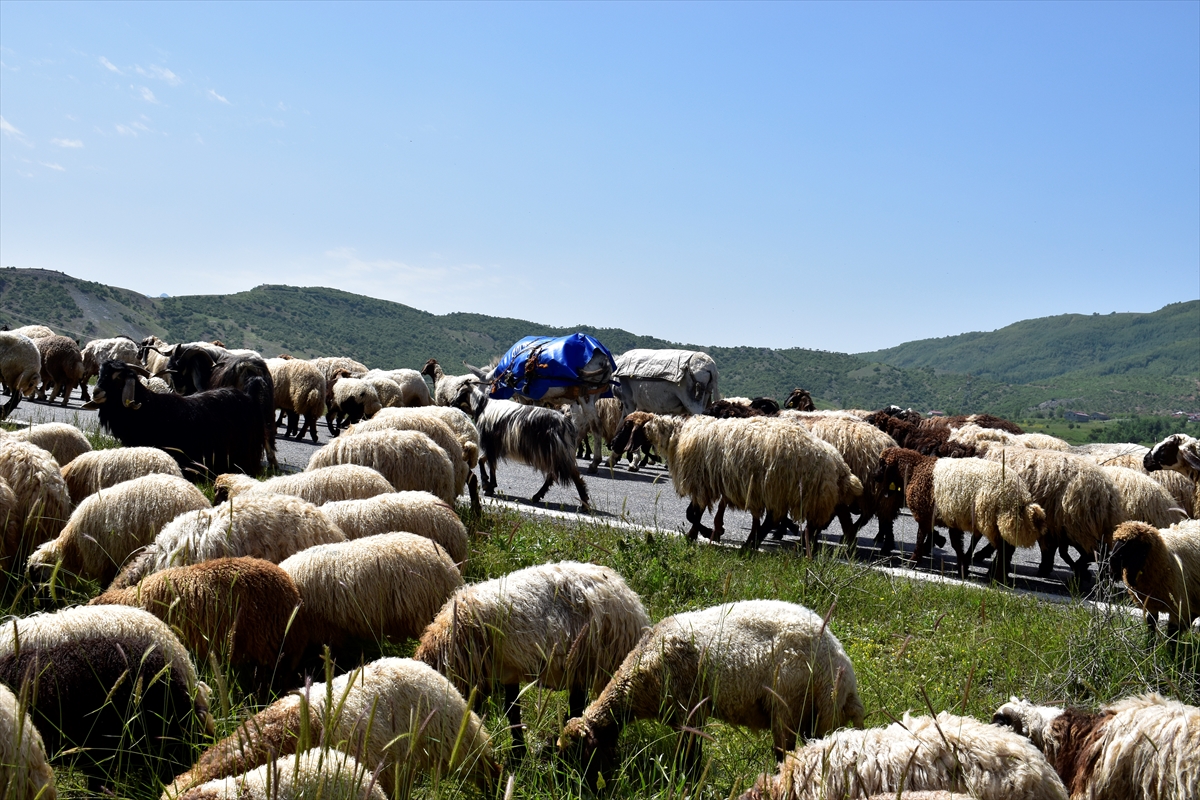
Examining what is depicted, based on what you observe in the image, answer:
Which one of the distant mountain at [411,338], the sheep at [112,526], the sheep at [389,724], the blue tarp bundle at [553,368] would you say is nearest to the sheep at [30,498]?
the sheep at [112,526]

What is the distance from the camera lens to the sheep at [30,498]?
6180mm

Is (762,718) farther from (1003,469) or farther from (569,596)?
(1003,469)

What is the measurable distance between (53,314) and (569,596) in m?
92.7

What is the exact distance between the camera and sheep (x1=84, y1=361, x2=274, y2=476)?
10.5m

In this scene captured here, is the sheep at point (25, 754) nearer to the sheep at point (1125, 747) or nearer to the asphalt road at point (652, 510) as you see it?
the sheep at point (1125, 747)

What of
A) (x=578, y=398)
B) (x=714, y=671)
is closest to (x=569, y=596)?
(x=714, y=671)

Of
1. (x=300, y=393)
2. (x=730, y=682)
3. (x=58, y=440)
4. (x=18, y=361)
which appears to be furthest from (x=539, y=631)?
(x=18, y=361)

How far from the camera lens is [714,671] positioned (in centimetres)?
400

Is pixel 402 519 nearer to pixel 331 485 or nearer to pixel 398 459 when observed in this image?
pixel 331 485

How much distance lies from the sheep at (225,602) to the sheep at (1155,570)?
216 inches

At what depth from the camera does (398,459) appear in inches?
346

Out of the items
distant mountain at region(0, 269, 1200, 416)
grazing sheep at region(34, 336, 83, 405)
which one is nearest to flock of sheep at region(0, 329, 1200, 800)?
grazing sheep at region(34, 336, 83, 405)

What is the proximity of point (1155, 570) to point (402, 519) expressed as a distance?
5.45 metres

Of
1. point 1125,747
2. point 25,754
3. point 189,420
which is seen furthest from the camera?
point 189,420
